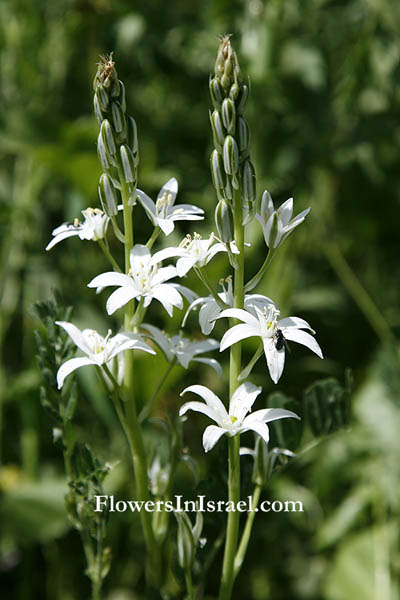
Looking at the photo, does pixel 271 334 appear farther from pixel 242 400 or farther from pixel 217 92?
pixel 217 92

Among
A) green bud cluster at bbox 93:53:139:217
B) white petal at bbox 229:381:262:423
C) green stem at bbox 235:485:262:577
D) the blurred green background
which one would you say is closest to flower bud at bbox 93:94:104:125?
green bud cluster at bbox 93:53:139:217

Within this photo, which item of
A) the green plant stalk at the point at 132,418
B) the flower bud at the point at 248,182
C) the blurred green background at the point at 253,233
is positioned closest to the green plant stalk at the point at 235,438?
the flower bud at the point at 248,182

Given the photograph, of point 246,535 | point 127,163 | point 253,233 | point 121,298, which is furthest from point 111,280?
point 253,233

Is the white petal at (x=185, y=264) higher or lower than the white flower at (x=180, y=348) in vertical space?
higher

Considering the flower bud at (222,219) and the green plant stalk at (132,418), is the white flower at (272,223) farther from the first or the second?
the green plant stalk at (132,418)

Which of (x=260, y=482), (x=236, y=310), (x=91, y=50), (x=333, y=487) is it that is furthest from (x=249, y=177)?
(x=91, y=50)

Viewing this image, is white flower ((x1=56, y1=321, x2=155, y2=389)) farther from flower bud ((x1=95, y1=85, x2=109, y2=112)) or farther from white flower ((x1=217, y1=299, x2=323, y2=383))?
flower bud ((x1=95, y1=85, x2=109, y2=112))
